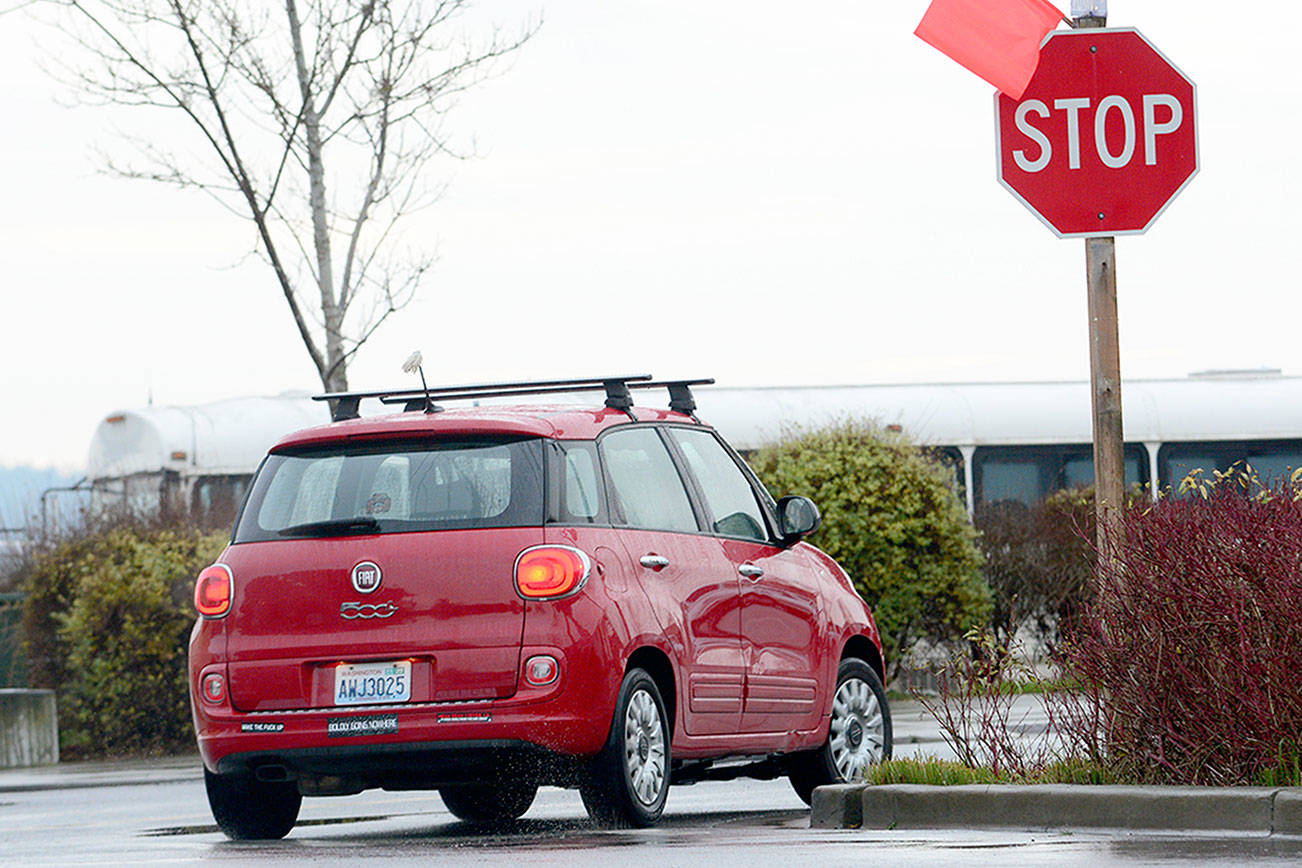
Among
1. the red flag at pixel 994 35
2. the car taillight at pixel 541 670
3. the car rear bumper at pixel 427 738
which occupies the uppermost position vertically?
the red flag at pixel 994 35

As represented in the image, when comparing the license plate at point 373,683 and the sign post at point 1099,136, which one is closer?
the license plate at point 373,683

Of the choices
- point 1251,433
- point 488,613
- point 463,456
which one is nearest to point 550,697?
point 488,613

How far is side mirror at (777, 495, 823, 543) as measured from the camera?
9.96 meters

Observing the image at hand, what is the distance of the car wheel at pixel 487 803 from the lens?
10227mm

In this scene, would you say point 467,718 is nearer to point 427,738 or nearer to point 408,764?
point 427,738

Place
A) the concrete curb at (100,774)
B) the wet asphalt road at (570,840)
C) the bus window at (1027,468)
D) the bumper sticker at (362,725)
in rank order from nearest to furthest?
the wet asphalt road at (570,840)
the bumper sticker at (362,725)
the concrete curb at (100,774)
the bus window at (1027,468)

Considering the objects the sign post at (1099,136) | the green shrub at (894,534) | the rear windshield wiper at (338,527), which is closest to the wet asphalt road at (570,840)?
the rear windshield wiper at (338,527)

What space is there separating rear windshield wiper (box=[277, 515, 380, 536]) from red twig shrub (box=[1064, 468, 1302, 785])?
8.98ft

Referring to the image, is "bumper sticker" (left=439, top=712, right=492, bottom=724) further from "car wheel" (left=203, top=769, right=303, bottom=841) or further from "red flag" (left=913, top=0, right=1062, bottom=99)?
"red flag" (left=913, top=0, right=1062, bottom=99)

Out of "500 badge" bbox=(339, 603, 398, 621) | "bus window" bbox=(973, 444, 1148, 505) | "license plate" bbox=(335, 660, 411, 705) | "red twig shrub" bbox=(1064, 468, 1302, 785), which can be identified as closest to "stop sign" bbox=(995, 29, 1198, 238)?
"red twig shrub" bbox=(1064, 468, 1302, 785)

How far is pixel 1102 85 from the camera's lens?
→ 8.46 meters

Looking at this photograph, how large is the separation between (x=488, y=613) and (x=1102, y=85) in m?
3.06

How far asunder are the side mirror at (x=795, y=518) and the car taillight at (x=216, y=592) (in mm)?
2598

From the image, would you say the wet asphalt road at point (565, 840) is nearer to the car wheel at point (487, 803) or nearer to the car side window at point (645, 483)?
the car wheel at point (487, 803)
